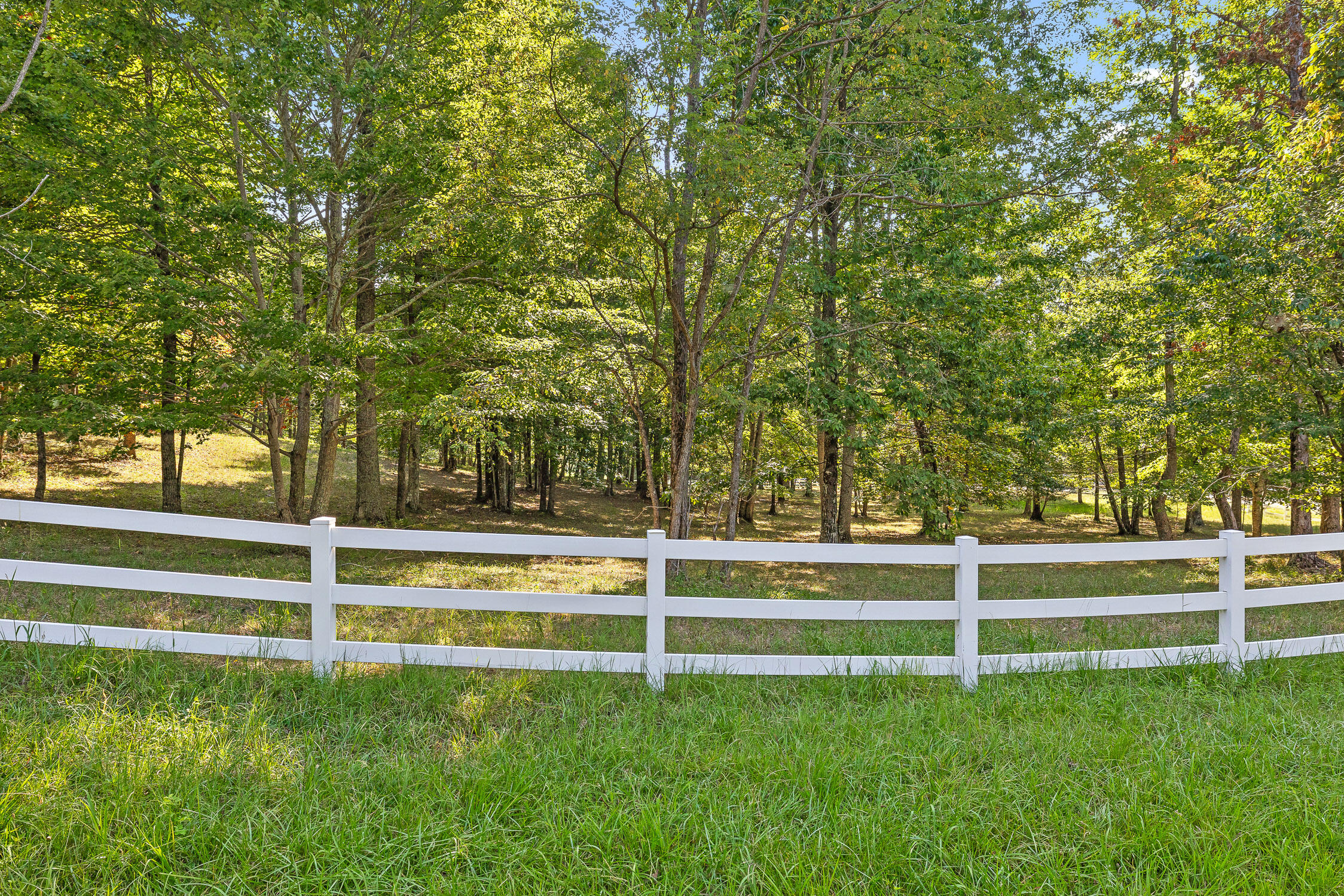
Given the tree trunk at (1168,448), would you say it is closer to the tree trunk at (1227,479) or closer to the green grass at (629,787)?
the tree trunk at (1227,479)

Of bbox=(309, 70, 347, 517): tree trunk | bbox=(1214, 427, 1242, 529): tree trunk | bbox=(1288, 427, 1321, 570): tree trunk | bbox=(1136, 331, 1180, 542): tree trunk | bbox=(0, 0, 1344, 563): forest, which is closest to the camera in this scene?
bbox=(0, 0, 1344, 563): forest

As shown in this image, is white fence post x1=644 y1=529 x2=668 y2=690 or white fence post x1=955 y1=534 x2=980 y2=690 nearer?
white fence post x1=644 y1=529 x2=668 y2=690

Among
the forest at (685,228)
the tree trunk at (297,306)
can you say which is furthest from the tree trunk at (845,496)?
the tree trunk at (297,306)

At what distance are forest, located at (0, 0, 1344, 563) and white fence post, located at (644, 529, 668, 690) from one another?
4832 mm

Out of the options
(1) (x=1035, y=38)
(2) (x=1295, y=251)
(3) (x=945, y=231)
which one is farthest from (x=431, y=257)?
(2) (x=1295, y=251)

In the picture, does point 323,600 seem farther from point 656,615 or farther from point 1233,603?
point 1233,603

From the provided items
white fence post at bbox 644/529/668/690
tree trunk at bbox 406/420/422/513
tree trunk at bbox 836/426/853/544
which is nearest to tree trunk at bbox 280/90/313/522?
tree trunk at bbox 406/420/422/513

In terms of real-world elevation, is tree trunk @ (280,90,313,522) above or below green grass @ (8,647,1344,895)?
above

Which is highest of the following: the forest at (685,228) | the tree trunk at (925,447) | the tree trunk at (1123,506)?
the forest at (685,228)

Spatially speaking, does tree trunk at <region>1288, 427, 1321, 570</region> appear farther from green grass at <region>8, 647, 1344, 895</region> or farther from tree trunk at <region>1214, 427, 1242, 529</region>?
green grass at <region>8, 647, 1344, 895</region>

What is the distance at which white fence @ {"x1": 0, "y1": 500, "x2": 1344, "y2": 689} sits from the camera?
373 cm

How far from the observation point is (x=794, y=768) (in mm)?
2969

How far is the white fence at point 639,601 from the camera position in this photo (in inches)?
147

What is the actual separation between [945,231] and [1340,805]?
10841mm
